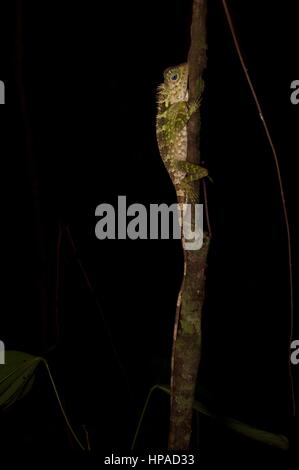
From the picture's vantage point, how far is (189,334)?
1.07 metres

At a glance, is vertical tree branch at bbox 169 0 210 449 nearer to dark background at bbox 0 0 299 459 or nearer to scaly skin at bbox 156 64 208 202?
scaly skin at bbox 156 64 208 202

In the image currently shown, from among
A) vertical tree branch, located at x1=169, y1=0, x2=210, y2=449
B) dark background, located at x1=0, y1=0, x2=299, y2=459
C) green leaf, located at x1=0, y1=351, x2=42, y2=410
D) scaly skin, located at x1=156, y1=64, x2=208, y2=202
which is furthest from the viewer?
dark background, located at x1=0, y1=0, x2=299, y2=459

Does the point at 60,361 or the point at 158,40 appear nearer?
the point at 158,40

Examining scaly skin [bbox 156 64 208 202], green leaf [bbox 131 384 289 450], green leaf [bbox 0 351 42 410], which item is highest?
scaly skin [bbox 156 64 208 202]

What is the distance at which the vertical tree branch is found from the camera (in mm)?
1042

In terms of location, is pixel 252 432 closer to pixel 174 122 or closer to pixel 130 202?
pixel 174 122

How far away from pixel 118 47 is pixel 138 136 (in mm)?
565

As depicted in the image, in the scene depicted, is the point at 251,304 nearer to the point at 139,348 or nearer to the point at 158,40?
the point at 139,348

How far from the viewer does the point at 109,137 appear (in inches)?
101

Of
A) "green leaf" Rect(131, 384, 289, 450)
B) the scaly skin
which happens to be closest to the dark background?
"green leaf" Rect(131, 384, 289, 450)

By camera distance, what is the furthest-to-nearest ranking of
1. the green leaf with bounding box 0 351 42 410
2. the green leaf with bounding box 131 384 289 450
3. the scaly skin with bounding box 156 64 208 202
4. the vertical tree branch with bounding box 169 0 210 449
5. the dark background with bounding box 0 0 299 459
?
the dark background with bounding box 0 0 299 459, the scaly skin with bounding box 156 64 208 202, the green leaf with bounding box 0 351 42 410, the green leaf with bounding box 131 384 289 450, the vertical tree branch with bounding box 169 0 210 449

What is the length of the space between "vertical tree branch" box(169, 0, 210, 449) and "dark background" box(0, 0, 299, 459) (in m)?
0.58

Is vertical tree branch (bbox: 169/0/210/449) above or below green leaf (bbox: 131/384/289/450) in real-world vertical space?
above
